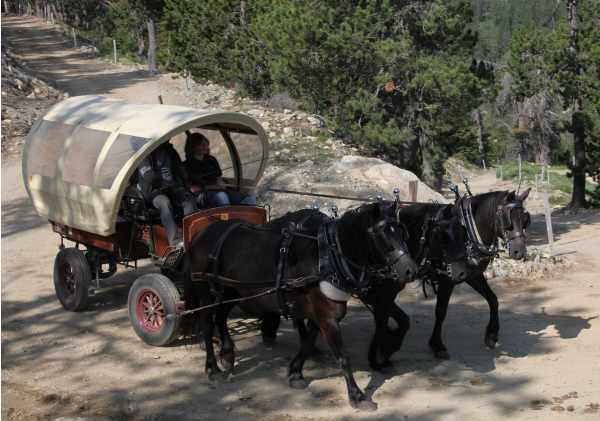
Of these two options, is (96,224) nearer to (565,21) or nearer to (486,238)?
(486,238)

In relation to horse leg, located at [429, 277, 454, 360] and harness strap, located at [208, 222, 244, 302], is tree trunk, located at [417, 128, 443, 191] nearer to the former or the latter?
horse leg, located at [429, 277, 454, 360]

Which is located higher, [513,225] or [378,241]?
[378,241]

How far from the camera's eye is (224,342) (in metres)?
7.96

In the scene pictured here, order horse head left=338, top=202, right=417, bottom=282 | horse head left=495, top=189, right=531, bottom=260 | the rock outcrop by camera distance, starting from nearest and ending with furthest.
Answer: horse head left=338, top=202, right=417, bottom=282 → horse head left=495, top=189, right=531, bottom=260 → the rock outcrop

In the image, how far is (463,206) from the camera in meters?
7.83

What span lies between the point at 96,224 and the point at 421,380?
4.02 m

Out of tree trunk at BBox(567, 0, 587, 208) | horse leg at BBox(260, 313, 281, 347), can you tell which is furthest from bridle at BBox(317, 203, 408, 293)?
tree trunk at BBox(567, 0, 587, 208)

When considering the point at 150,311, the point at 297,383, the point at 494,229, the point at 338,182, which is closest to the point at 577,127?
the point at 338,182

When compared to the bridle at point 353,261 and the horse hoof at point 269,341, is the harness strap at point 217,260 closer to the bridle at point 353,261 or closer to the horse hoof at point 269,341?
the horse hoof at point 269,341

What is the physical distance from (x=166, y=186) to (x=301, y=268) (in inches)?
98.1

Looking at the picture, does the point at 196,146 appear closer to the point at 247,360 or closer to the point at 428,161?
the point at 247,360

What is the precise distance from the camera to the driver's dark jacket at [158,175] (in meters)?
8.81

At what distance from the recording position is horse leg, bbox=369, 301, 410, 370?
7719mm

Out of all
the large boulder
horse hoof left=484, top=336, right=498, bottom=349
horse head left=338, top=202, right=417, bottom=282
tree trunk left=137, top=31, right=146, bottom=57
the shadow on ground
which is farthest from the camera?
tree trunk left=137, top=31, right=146, bottom=57
